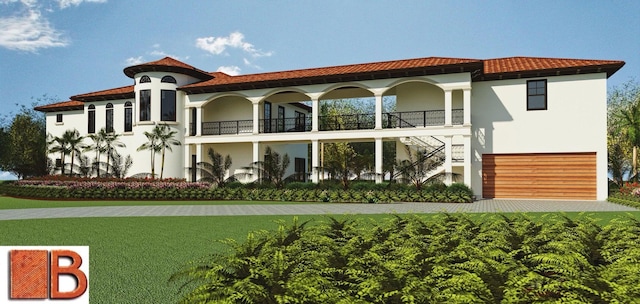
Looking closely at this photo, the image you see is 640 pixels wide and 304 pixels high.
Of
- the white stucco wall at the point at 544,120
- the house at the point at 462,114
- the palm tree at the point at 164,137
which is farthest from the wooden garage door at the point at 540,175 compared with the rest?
the palm tree at the point at 164,137

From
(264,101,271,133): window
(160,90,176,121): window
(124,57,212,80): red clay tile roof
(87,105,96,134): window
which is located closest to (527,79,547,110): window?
(264,101,271,133): window

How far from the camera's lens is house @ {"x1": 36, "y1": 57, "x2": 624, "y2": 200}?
23.1m

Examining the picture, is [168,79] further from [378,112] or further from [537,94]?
[537,94]

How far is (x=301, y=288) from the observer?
336 centimetres

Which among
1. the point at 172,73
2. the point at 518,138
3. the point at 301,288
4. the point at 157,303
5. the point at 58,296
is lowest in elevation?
the point at 157,303

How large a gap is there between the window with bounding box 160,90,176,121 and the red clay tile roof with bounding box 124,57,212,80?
152 centimetres

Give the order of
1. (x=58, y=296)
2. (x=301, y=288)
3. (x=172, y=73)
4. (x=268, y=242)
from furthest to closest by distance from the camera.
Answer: (x=172, y=73) < (x=268, y=242) < (x=58, y=296) < (x=301, y=288)

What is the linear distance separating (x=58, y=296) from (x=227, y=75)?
1235 inches

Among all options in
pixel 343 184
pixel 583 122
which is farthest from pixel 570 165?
pixel 343 184

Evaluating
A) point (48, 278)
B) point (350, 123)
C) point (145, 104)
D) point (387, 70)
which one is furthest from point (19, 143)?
point (48, 278)

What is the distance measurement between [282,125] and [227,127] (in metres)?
4.13

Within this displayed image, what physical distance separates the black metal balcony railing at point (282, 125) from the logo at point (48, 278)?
81.6ft

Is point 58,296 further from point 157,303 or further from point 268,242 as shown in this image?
point 268,242

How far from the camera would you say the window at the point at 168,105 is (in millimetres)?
29484
